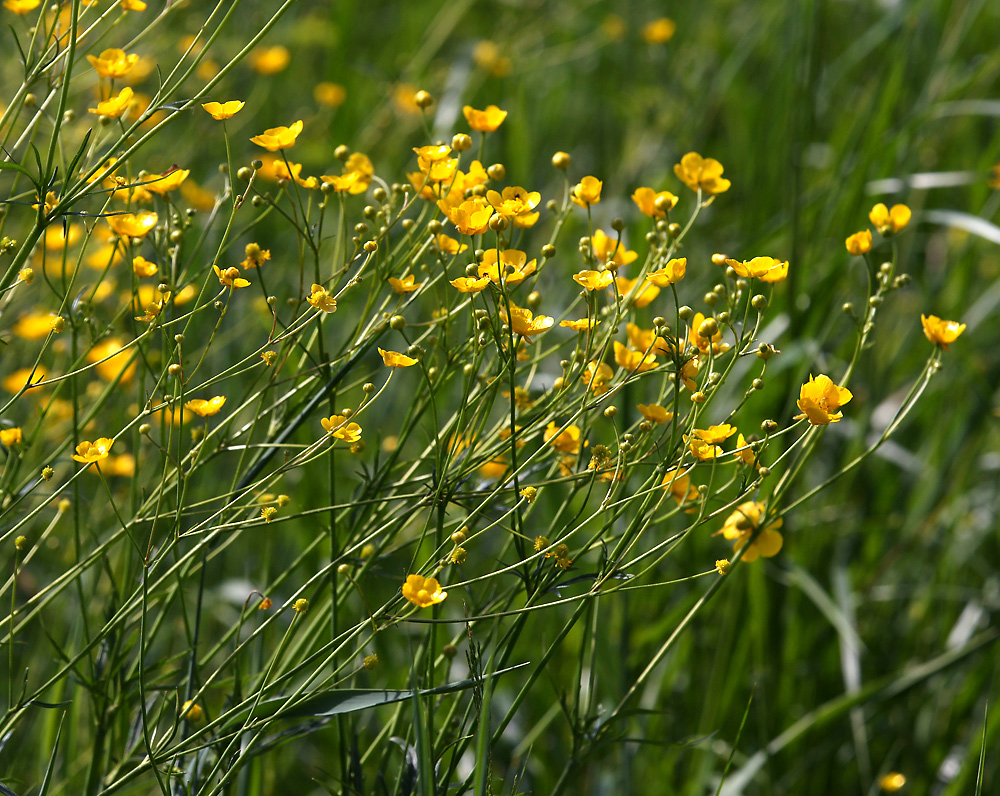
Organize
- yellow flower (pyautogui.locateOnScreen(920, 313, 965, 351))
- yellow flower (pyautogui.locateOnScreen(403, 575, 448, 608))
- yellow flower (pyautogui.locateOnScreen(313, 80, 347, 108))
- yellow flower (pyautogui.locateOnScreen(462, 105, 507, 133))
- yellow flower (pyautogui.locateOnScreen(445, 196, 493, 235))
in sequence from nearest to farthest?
yellow flower (pyautogui.locateOnScreen(403, 575, 448, 608)) → yellow flower (pyautogui.locateOnScreen(445, 196, 493, 235)) → yellow flower (pyautogui.locateOnScreen(920, 313, 965, 351)) → yellow flower (pyautogui.locateOnScreen(462, 105, 507, 133)) → yellow flower (pyautogui.locateOnScreen(313, 80, 347, 108))

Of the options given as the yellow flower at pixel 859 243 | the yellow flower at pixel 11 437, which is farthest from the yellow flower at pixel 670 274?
the yellow flower at pixel 11 437

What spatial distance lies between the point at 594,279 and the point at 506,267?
96 millimetres

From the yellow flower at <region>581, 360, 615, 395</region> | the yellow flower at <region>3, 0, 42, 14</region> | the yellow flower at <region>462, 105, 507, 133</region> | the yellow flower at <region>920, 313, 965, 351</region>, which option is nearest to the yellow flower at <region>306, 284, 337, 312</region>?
the yellow flower at <region>581, 360, 615, 395</region>

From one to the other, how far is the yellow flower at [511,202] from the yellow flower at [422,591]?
0.35 metres

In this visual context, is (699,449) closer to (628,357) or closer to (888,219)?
(628,357)

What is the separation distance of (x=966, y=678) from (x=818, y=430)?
36.8 inches

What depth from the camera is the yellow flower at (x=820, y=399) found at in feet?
2.70

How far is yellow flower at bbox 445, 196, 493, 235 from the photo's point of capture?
85 centimetres

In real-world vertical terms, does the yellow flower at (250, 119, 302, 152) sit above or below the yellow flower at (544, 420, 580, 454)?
above

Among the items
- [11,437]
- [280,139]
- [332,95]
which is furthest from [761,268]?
[332,95]

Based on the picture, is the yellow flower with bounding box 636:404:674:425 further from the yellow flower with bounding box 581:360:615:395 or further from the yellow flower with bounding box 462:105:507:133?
the yellow flower with bounding box 462:105:507:133

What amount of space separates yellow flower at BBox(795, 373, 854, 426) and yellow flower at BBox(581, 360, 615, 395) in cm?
19

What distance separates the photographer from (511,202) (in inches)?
33.2

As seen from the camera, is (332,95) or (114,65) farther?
(332,95)
